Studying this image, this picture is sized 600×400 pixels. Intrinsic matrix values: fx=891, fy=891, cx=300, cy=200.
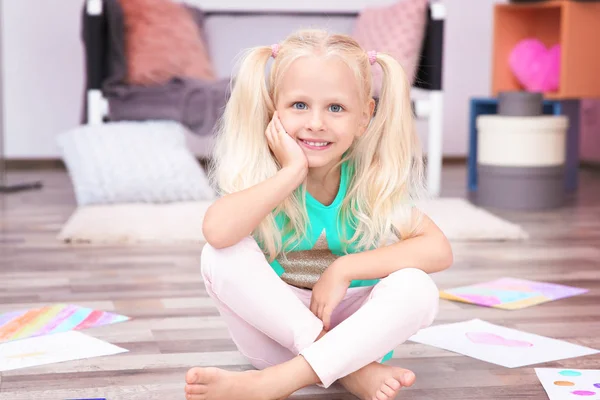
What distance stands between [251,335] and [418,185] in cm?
32

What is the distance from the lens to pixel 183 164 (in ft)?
9.96

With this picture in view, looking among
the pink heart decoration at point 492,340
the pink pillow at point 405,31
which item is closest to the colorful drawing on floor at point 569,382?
the pink heart decoration at point 492,340

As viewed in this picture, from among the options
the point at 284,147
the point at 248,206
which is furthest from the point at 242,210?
the point at 284,147

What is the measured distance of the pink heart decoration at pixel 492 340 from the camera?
145 cm

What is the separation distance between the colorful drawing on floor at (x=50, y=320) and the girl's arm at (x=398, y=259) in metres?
0.57

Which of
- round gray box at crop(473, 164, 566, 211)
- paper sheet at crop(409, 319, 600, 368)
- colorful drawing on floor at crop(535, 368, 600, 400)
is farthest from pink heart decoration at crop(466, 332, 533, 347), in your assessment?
round gray box at crop(473, 164, 566, 211)

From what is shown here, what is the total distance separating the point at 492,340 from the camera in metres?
1.47

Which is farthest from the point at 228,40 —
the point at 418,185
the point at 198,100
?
the point at 418,185

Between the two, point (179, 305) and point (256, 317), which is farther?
point (179, 305)

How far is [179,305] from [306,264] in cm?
51

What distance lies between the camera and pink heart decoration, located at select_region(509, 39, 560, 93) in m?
3.44

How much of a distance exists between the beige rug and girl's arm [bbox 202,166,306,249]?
1253 mm

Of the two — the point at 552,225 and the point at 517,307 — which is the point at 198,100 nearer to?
the point at 552,225

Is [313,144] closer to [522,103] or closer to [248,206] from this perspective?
[248,206]
